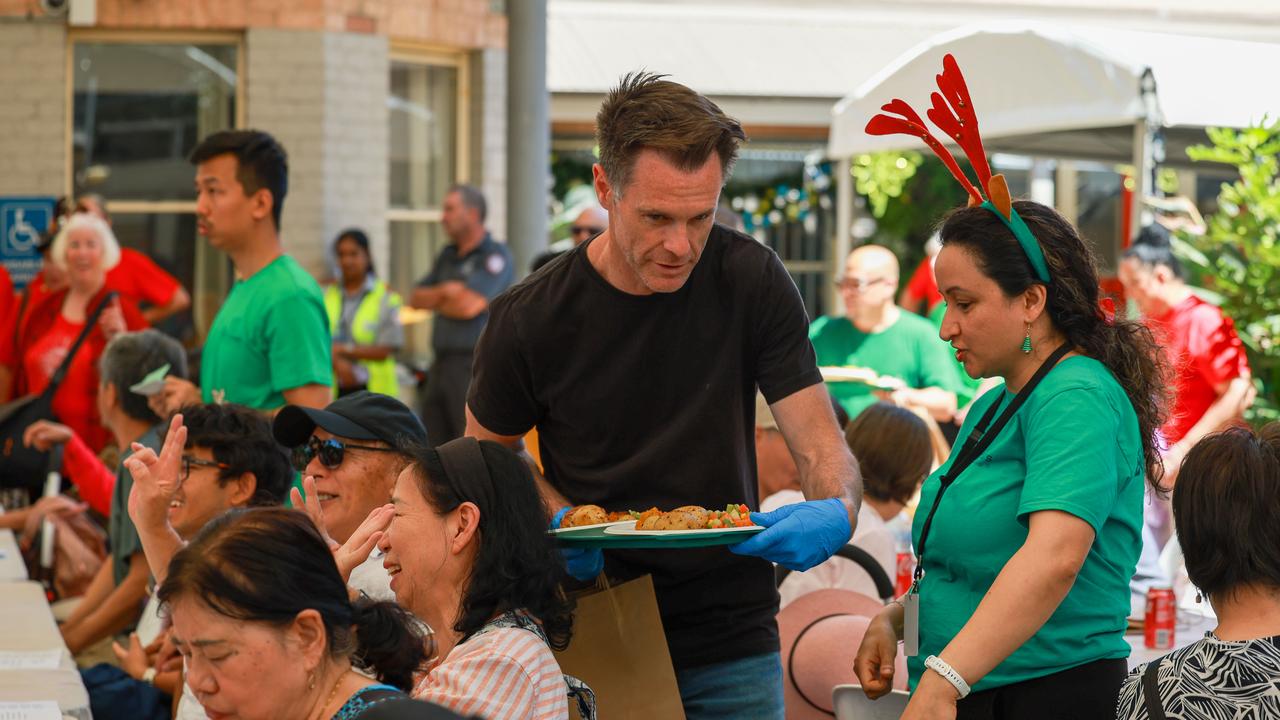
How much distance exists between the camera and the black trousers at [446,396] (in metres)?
9.95

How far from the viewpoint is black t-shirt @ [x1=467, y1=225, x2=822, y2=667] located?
3004mm

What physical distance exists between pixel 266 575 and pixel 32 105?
9.12m

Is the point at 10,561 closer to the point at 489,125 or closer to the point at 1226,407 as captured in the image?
the point at 1226,407

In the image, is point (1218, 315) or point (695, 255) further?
point (1218, 315)

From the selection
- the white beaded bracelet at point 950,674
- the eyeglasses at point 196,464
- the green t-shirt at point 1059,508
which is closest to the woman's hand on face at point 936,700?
the white beaded bracelet at point 950,674

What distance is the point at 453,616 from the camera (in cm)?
279

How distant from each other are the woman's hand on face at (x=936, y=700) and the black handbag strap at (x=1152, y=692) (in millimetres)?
312

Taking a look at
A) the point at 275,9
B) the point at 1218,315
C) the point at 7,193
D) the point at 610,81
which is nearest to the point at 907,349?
the point at 1218,315

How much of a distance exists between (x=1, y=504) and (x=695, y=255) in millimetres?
4990

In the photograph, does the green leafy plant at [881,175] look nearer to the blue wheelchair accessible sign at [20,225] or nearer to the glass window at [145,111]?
the glass window at [145,111]

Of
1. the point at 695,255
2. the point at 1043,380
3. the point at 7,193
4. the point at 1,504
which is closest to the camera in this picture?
the point at 1043,380

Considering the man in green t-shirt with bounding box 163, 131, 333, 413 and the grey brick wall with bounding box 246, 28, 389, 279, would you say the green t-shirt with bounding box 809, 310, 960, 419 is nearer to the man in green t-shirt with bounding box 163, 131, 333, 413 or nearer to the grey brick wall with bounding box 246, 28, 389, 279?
the man in green t-shirt with bounding box 163, 131, 333, 413

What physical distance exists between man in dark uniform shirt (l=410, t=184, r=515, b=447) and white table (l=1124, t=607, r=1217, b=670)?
5678mm

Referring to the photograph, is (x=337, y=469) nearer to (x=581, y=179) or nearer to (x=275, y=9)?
(x=275, y=9)
